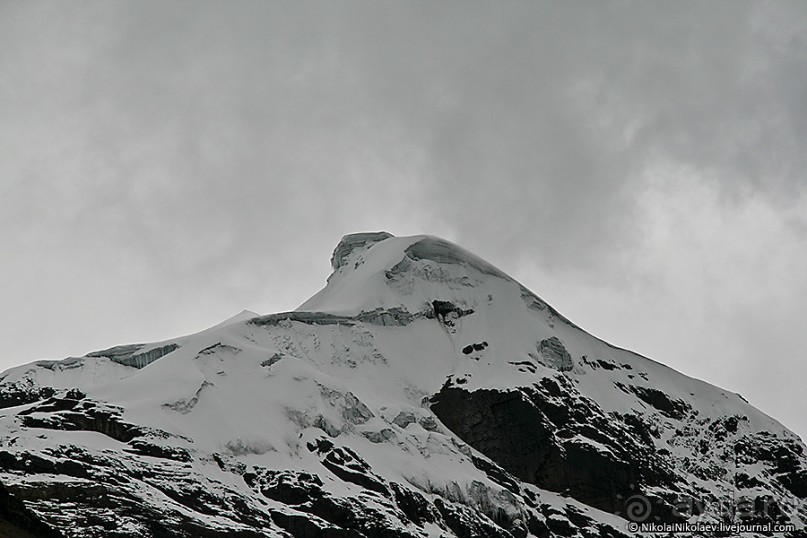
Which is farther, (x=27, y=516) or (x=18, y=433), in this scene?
(x=18, y=433)

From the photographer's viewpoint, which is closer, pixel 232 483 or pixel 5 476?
pixel 5 476

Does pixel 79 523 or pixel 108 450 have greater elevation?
pixel 108 450

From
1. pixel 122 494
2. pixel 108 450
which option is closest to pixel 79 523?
pixel 122 494

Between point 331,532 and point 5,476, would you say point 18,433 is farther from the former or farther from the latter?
point 331,532

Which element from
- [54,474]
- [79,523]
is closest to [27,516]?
[79,523]

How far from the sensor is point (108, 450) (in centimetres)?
19788

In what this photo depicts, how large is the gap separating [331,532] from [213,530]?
66.3 ft

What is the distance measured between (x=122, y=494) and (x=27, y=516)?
74.5m

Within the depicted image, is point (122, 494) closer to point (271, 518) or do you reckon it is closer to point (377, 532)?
point (271, 518)

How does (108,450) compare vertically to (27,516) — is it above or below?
above

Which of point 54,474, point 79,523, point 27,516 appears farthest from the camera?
point 54,474

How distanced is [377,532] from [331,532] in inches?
291

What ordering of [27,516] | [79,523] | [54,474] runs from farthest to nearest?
1. [54,474]
2. [79,523]
3. [27,516]

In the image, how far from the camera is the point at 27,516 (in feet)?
368
